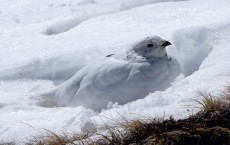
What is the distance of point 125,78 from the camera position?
4.77 metres

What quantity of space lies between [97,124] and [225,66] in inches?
51.4

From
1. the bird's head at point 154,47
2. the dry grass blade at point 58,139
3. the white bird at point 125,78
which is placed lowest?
the dry grass blade at point 58,139

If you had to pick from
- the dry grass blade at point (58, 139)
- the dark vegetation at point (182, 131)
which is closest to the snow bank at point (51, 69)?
the dry grass blade at point (58, 139)

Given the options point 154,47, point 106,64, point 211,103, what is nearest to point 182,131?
point 211,103

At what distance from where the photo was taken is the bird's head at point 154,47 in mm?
4898

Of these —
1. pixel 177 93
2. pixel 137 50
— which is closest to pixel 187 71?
pixel 137 50

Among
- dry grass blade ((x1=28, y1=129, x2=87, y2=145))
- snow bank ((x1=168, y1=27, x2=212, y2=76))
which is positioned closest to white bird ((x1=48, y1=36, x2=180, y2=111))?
snow bank ((x1=168, y1=27, x2=212, y2=76))

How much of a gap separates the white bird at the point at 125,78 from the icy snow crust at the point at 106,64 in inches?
0.4

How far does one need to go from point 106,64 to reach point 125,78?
1.06 ft

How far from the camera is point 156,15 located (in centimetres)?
690

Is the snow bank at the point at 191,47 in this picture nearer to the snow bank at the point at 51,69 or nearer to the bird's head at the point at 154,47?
the bird's head at the point at 154,47

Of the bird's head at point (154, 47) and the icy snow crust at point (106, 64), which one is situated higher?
the bird's head at point (154, 47)

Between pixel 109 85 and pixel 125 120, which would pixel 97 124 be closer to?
pixel 125 120

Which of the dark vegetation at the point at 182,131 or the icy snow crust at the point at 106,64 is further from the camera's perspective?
the icy snow crust at the point at 106,64
